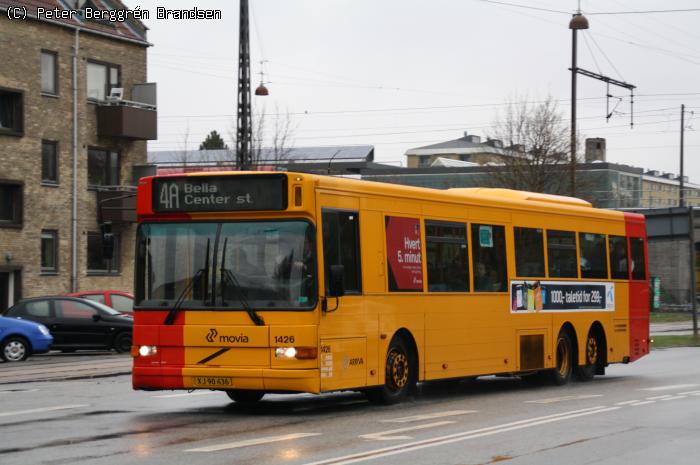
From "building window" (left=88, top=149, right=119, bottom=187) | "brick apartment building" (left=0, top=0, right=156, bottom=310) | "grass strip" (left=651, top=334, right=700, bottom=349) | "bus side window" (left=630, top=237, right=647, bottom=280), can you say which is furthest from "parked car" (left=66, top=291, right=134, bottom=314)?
"building window" (left=88, top=149, right=119, bottom=187)

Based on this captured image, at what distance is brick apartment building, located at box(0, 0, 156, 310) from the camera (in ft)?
150

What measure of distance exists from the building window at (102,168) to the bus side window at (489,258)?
104 ft

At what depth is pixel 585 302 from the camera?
22.1m

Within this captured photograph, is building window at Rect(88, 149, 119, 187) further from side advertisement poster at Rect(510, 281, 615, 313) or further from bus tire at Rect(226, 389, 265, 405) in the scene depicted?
bus tire at Rect(226, 389, 265, 405)

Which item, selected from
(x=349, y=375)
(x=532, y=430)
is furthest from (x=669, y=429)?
(x=349, y=375)

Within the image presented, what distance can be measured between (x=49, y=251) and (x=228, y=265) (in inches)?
1322

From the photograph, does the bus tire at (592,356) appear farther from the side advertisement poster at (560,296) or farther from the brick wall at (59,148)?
the brick wall at (59,148)

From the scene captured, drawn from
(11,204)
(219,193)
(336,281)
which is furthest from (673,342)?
(219,193)

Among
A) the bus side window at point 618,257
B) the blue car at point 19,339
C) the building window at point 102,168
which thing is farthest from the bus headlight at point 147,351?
the building window at point 102,168

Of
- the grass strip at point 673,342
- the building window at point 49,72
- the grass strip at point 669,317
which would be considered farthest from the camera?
the grass strip at point 669,317

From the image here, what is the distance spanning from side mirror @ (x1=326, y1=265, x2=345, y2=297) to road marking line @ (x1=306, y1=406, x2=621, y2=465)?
7.91 feet

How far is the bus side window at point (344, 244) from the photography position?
1525 centimetres

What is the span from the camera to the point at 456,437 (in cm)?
1274

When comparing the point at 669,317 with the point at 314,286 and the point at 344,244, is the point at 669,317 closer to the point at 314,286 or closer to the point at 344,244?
the point at 344,244
